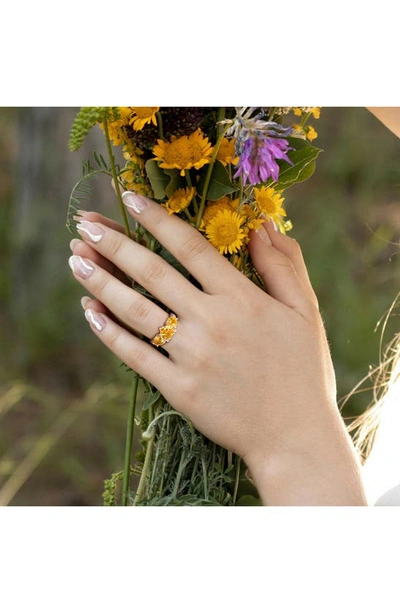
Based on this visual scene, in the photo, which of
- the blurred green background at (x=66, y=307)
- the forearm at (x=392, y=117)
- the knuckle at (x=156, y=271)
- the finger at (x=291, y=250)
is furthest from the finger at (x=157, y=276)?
the blurred green background at (x=66, y=307)

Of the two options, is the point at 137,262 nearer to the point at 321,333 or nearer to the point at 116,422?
the point at 321,333

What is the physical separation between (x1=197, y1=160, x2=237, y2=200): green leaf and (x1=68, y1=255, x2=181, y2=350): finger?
4.0 inches

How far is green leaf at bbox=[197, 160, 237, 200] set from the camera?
0.53 m

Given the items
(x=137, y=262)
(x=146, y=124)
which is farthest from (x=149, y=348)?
(x=146, y=124)

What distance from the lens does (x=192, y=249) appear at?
55 centimetres

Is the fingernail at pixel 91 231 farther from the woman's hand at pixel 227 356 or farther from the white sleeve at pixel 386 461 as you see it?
the white sleeve at pixel 386 461

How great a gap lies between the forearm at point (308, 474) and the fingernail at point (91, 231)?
0.73 feet

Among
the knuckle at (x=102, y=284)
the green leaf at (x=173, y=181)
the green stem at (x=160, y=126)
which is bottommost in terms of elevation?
the knuckle at (x=102, y=284)

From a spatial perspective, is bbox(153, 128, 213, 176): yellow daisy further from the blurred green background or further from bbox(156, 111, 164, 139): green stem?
the blurred green background

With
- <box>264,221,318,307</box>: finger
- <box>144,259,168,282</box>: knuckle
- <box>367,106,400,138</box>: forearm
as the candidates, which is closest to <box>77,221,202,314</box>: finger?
<box>144,259,168,282</box>: knuckle

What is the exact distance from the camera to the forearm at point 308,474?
1.85 feet

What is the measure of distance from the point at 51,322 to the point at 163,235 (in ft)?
6.10

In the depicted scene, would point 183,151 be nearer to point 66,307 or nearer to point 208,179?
point 208,179

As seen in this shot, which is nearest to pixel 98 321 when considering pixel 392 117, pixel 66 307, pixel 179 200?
pixel 179 200
